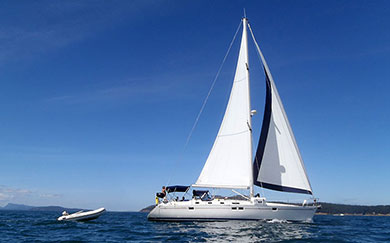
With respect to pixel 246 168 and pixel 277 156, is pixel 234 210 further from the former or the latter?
pixel 277 156

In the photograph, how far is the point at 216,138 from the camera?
27.4m

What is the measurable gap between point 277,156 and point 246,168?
9.65 ft

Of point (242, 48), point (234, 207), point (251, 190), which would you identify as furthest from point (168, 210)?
point (242, 48)

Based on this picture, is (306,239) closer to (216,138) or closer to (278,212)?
(278,212)

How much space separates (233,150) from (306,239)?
11.1m

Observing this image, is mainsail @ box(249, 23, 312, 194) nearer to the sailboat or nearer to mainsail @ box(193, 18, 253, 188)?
the sailboat

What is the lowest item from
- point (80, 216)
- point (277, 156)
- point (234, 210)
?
point (80, 216)

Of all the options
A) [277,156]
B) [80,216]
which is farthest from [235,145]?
[80,216]

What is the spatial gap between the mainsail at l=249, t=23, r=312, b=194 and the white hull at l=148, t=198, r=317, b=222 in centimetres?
185

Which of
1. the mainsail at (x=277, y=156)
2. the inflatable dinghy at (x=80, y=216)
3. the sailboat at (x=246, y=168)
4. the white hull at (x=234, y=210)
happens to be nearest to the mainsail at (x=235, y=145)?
the sailboat at (x=246, y=168)

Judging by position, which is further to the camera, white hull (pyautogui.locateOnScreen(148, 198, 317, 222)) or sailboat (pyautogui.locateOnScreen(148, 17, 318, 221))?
sailboat (pyautogui.locateOnScreen(148, 17, 318, 221))

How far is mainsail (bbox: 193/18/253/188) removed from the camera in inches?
992

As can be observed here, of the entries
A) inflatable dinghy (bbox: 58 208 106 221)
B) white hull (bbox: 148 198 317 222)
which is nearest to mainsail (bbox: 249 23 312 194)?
white hull (bbox: 148 198 317 222)

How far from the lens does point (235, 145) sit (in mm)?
26141
